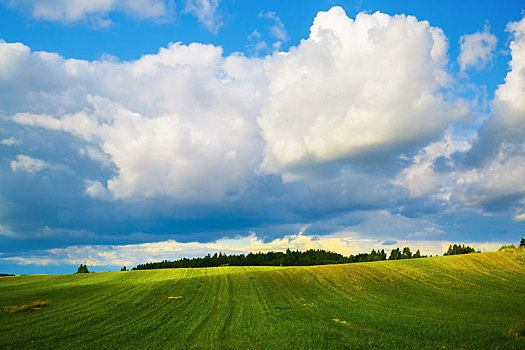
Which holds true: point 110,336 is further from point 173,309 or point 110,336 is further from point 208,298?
point 208,298

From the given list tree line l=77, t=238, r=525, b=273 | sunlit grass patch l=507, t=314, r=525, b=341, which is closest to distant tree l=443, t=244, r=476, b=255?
tree line l=77, t=238, r=525, b=273

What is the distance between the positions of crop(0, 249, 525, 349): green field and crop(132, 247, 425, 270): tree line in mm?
84197

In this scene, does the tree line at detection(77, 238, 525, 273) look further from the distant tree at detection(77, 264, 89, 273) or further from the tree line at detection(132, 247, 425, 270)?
the distant tree at detection(77, 264, 89, 273)

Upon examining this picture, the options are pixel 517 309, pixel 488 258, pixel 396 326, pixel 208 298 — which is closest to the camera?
pixel 396 326

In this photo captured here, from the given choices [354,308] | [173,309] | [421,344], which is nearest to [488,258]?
[354,308]

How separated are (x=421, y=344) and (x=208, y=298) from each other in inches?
1165

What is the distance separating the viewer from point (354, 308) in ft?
117

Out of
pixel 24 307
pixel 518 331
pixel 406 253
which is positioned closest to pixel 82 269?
pixel 24 307

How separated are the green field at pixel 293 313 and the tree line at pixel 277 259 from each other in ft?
276

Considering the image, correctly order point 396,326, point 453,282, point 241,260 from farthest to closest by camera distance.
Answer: point 241,260, point 453,282, point 396,326

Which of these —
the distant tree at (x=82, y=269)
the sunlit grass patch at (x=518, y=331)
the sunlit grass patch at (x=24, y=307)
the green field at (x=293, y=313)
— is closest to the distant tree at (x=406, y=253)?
the green field at (x=293, y=313)

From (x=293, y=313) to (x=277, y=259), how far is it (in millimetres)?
123623

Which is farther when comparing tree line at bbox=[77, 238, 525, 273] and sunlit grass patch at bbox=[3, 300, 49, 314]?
tree line at bbox=[77, 238, 525, 273]

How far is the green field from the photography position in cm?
2191
